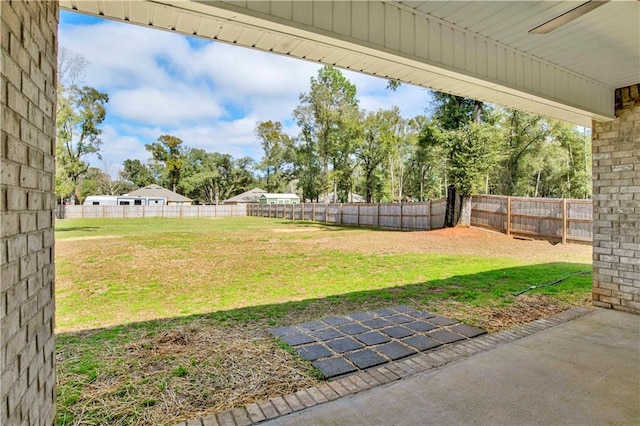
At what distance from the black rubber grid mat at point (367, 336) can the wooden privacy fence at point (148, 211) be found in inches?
1174

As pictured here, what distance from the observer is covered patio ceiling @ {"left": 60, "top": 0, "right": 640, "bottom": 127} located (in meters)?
1.98

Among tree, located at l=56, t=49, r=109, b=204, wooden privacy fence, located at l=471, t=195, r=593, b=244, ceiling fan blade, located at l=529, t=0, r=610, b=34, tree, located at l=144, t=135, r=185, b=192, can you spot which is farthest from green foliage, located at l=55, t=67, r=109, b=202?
tree, located at l=144, t=135, r=185, b=192

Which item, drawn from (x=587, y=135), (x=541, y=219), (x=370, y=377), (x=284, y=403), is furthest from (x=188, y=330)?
(x=587, y=135)

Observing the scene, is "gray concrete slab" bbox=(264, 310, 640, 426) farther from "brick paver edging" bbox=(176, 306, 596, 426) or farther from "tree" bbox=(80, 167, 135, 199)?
"tree" bbox=(80, 167, 135, 199)

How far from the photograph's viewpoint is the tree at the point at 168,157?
47.7 metres

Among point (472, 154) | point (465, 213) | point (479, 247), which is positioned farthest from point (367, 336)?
point (465, 213)

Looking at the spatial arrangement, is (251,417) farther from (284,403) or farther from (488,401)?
(488,401)

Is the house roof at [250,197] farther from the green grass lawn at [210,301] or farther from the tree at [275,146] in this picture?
the green grass lawn at [210,301]

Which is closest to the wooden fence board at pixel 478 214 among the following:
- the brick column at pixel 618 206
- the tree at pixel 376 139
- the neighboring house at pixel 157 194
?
the tree at pixel 376 139

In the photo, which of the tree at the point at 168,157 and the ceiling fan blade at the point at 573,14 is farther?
the tree at the point at 168,157

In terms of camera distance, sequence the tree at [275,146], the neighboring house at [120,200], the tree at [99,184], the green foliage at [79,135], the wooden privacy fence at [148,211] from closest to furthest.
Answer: the green foliage at [79,135] < the wooden privacy fence at [148,211] < the neighboring house at [120,200] < the tree at [275,146] < the tree at [99,184]

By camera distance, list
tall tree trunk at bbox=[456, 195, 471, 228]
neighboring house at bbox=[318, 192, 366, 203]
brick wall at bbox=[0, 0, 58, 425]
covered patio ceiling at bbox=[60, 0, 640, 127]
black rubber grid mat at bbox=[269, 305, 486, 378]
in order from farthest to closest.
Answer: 1. neighboring house at bbox=[318, 192, 366, 203]
2. tall tree trunk at bbox=[456, 195, 471, 228]
3. black rubber grid mat at bbox=[269, 305, 486, 378]
4. covered patio ceiling at bbox=[60, 0, 640, 127]
5. brick wall at bbox=[0, 0, 58, 425]

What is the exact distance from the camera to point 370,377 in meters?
2.47

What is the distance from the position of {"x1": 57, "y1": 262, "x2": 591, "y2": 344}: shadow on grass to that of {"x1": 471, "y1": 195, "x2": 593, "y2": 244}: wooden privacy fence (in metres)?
4.56
